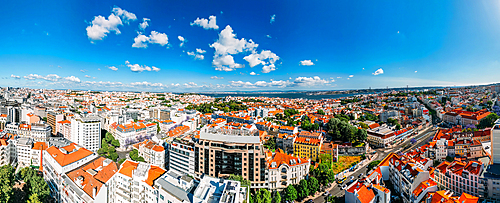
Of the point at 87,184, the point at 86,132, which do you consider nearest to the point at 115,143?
the point at 86,132

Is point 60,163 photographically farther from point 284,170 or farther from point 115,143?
point 284,170

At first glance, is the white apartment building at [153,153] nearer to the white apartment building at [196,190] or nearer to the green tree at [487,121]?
the white apartment building at [196,190]

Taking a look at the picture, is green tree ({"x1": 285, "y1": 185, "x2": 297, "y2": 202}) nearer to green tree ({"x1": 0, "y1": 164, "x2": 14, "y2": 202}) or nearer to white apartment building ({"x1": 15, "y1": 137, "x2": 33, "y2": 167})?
green tree ({"x1": 0, "y1": 164, "x2": 14, "y2": 202})

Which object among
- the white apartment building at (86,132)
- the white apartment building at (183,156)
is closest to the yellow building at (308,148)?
the white apartment building at (183,156)

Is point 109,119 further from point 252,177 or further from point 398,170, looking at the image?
point 398,170

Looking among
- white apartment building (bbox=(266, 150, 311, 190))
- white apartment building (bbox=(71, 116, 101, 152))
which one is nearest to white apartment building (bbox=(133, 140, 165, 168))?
white apartment building (bbox=(71, 116, 101, 152))

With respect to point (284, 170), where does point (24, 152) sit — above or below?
above
